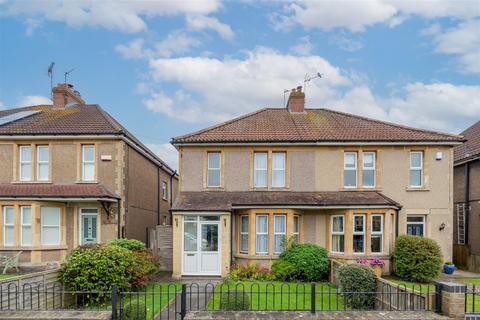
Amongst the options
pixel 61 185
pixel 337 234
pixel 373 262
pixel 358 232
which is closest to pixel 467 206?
pixel 358 232

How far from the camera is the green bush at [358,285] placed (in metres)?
11.8

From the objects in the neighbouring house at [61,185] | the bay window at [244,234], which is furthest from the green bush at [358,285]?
the neighbouring house at [61,185]

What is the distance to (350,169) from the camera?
19.3 meters

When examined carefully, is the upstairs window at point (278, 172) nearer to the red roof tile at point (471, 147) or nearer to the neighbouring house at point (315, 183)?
the neighbouring house at point (315, 183)

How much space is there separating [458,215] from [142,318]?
19.1 m

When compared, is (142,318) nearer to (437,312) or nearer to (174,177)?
(437,312)

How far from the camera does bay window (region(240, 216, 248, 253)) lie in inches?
720

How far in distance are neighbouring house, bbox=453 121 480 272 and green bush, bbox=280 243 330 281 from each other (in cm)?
804

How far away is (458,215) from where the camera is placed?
22406mm

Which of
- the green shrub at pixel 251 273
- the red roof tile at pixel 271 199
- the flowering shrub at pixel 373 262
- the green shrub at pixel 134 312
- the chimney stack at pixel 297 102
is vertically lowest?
the green shrub at pixel 251 273

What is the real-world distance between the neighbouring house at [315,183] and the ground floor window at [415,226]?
5cm

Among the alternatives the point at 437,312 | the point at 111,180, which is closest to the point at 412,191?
the point at 437,312

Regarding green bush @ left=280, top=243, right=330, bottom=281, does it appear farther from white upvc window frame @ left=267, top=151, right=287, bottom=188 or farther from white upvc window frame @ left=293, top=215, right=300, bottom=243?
white upvc window frame @ left=267, top=151, right=287, bottom=188

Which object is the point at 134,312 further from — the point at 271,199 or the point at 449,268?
the point at 449,268
